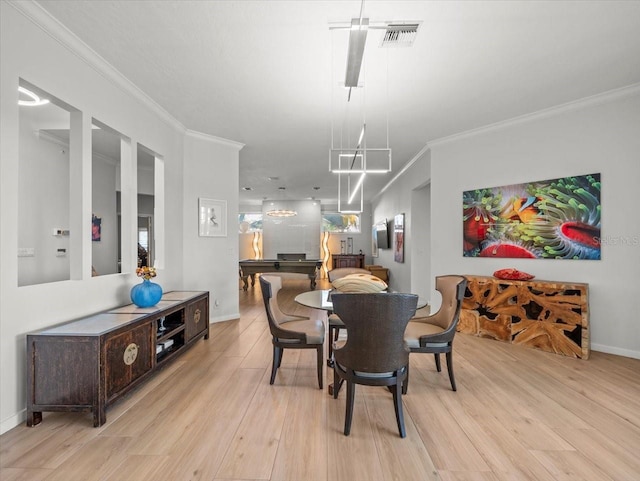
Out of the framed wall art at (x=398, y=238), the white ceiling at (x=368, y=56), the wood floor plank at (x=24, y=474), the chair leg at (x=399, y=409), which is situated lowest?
the wood floor plank at (x=24, y=474)

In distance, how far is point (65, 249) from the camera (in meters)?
4.68

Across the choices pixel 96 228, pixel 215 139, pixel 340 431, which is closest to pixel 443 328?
pixel 340 431

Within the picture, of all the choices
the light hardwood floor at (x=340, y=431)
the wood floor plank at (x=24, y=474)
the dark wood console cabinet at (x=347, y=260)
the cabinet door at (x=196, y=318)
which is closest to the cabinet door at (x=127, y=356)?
the light hardwood floor at (x=340, y=431)

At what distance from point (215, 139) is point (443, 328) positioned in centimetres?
420

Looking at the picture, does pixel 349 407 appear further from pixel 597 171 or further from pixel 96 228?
pixel 96 228

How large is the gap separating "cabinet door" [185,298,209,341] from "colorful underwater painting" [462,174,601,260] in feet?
12.5

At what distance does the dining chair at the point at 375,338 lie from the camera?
1.89 m

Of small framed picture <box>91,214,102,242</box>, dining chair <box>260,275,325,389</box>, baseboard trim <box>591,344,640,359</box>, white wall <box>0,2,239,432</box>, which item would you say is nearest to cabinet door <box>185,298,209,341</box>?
white wall <box>0,2,239,432</box>

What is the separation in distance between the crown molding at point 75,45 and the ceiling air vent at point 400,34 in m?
2.44

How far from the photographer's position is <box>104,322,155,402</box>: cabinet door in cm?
218

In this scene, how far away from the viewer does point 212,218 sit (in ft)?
15.8

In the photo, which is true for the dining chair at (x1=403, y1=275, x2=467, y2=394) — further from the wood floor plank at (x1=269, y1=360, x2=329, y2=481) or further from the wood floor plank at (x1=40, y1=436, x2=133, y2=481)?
the wood floor plank at (x1=40, y1=436, x2=133, y2=481)

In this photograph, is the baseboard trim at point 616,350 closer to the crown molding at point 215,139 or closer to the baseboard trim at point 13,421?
the baseboard trim at point 13,421

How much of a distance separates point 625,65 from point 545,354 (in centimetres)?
301
